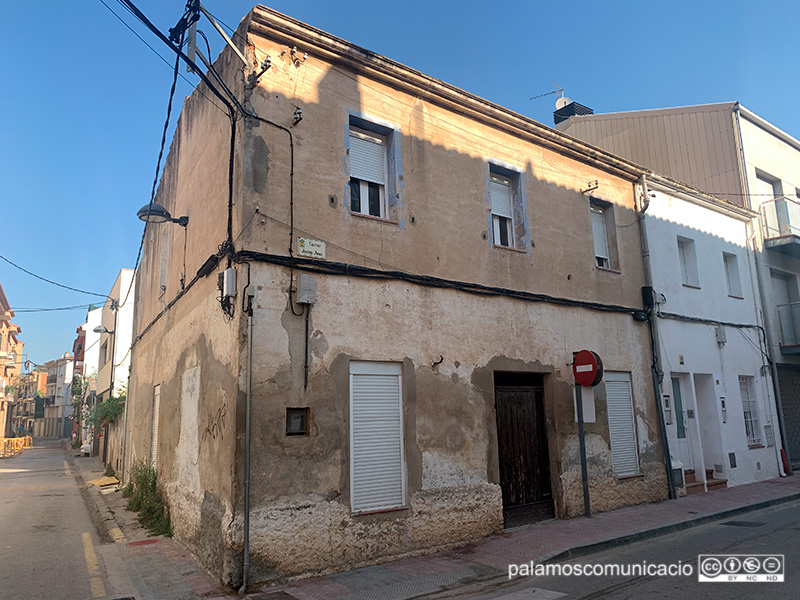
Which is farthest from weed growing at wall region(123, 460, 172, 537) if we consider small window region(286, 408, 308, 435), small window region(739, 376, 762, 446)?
small window region(739, 376, 762, 446)

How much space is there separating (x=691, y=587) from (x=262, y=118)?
733 cm

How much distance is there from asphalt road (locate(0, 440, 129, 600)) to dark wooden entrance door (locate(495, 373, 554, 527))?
5.67 metres

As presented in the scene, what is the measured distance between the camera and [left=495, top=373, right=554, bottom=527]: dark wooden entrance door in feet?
30.1

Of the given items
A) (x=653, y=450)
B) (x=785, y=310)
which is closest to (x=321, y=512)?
(x=653, y=450)

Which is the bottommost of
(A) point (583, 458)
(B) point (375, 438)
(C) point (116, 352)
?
(A) point (583, 458)

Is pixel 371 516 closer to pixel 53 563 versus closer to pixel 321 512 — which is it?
pixel 321 512

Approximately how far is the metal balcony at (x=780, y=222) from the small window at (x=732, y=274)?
1.75 metres

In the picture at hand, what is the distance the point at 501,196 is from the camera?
10.3 meters

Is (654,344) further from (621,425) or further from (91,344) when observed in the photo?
(91,344)

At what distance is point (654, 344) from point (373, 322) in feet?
23.8

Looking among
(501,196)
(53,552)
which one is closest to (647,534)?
(501,196)

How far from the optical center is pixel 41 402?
8169cm

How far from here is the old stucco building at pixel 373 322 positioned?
22.5ft

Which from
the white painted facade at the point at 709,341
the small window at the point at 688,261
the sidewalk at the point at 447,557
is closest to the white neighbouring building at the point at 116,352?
the sidewalk at the point at 447,557
